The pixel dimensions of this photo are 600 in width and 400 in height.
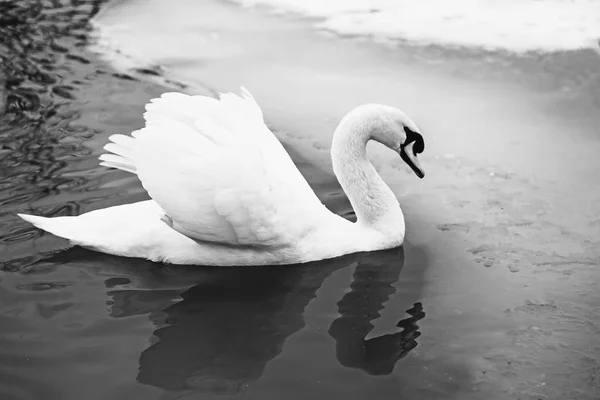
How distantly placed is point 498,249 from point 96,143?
324cm

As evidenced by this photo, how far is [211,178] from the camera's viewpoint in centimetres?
456

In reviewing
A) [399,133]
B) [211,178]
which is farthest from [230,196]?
[399,133]

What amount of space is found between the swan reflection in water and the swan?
122mm

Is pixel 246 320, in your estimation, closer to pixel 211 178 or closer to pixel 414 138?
pixel 211 178

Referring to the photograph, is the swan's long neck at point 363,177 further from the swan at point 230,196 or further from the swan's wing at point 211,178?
the swan's wing at point 211,178

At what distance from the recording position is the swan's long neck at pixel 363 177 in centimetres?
520

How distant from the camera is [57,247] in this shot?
16.5 ft

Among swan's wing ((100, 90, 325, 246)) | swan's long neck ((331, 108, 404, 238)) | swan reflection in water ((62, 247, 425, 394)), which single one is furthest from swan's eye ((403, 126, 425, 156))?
swan's wing ((100, 90, 325, 246))

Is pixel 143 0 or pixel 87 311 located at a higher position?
pixel 143 0

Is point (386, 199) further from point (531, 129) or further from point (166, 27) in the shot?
point (166, 27)

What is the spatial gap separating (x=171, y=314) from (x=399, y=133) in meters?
1.91

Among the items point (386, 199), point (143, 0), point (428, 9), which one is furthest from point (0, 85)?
point (428, 9)

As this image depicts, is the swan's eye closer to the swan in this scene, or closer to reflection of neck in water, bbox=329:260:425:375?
the swan

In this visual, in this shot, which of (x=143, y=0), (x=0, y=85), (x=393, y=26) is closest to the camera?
(x=0, y=85)
